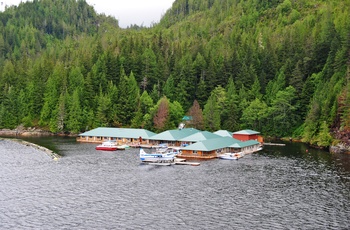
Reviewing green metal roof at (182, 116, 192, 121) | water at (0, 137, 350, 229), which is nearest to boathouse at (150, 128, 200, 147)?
water at (0, 137, 350, 229)

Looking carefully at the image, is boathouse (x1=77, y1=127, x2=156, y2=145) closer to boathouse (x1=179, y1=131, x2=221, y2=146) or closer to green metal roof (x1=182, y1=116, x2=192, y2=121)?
boathouse (x1=179, y1=131, x2=221, y2=146)

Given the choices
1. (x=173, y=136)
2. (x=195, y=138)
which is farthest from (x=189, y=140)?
(x=173, y=136)

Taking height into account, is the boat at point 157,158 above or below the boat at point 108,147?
below

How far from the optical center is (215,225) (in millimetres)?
40938

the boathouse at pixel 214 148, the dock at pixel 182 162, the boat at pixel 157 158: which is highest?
the boathouse at pixel 214 148

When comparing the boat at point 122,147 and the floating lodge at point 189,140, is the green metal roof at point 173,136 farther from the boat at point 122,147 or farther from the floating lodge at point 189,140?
the boat at point 122,147

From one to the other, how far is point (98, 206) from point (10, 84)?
117 meters

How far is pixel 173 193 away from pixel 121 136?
53.2 meters

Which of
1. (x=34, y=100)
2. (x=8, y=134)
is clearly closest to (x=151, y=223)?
(x=8, y=134)

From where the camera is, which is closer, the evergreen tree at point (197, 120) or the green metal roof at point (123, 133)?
the green metal roof at point (123, 133)

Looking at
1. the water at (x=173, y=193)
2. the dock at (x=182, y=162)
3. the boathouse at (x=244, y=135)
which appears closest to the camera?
the water at (x=173, y=193)

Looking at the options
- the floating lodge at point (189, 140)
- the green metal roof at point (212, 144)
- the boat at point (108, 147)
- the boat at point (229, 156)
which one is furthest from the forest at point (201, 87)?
the boat at point (108, 147)

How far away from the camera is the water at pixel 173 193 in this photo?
139ft

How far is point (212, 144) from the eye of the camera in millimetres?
86312
